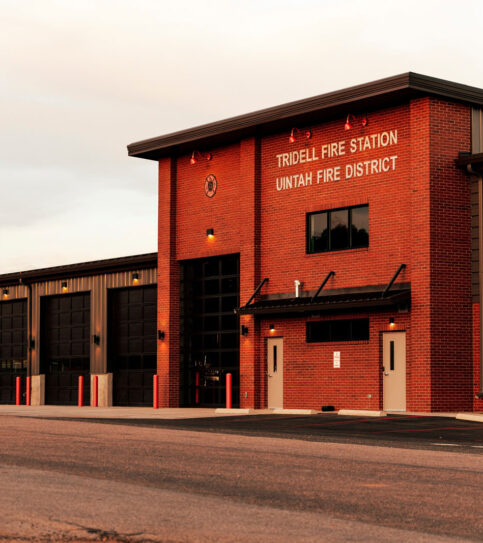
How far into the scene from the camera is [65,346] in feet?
132

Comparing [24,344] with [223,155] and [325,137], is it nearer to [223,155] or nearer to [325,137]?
[223,155]

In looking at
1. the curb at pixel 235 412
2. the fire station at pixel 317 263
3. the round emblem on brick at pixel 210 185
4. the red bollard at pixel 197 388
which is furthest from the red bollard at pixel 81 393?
the curb at pixel 235 412

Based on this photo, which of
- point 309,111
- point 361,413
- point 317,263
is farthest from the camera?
point 317,263

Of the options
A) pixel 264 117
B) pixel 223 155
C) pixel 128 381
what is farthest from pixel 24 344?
pixel 264 117

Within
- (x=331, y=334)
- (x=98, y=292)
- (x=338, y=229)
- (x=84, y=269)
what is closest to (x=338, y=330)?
(x=331, y=334)

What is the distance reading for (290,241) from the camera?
1184 inches

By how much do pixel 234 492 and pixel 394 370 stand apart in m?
17.7

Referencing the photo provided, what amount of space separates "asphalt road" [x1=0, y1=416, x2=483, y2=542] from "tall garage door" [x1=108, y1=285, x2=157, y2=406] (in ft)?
65.4

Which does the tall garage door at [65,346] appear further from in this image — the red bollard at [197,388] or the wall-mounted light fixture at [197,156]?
the wall-mounted light fixture at [197,156]

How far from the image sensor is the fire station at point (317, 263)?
2633cm

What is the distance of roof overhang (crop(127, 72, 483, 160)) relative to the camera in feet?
85.8

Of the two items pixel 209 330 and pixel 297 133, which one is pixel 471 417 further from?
pixel 209 330

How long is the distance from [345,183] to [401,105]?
9.33 feet

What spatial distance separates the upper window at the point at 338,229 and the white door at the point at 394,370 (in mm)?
2909
